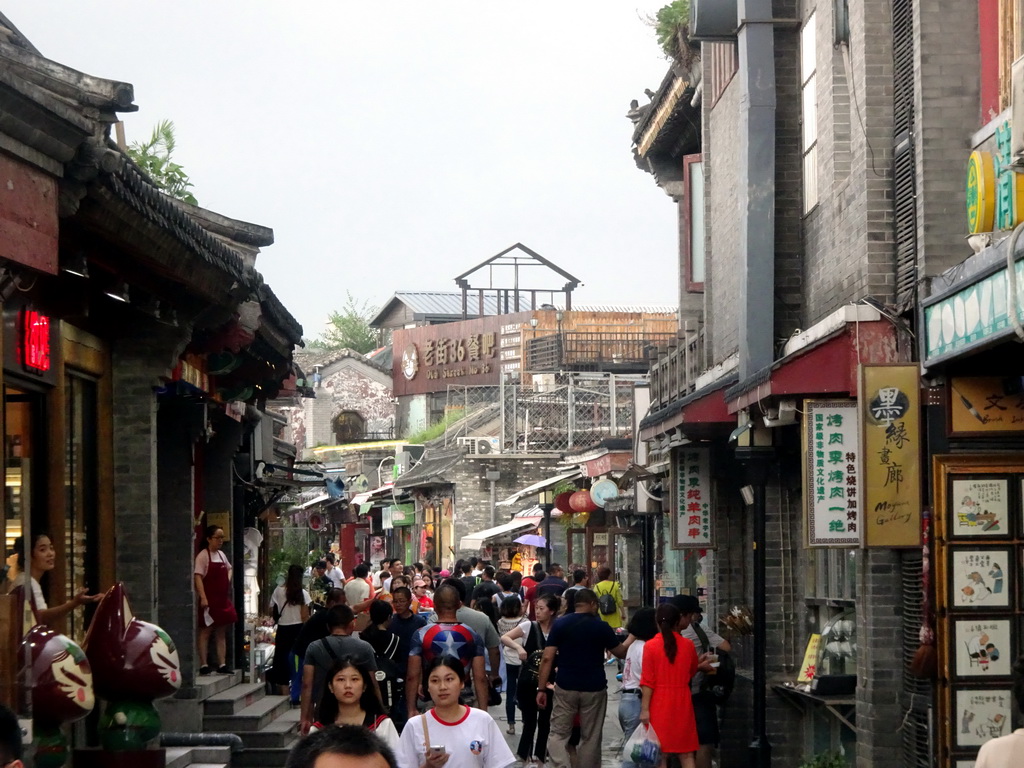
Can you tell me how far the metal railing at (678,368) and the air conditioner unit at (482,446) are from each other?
19.3 metres

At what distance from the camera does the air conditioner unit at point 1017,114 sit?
8570 millimetres

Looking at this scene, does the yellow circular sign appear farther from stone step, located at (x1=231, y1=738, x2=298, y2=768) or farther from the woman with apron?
the woman with apron

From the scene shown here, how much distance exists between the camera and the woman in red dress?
12414 millimetres

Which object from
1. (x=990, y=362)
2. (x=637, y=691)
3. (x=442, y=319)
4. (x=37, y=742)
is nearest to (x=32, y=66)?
(x=37, y=742)

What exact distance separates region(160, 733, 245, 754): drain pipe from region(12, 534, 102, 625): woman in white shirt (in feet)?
7.70

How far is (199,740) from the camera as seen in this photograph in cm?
1284

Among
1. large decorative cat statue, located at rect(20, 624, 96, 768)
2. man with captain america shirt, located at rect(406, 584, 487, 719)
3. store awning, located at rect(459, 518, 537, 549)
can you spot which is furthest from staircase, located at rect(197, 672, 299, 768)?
store awning, located at rect(459, 518, 537, 549)

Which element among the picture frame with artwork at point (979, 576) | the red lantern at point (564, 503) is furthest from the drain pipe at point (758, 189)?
the red lantern at point (564, 503)

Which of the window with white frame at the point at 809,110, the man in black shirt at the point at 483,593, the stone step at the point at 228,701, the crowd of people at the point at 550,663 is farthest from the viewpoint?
the man in black shirt at the point at 483,593

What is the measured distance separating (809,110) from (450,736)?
8.47 m

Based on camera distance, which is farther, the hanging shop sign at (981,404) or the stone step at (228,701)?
the stone step at (228,701)

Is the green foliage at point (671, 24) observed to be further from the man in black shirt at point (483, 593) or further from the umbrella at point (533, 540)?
the umbrella at point (533, 540)

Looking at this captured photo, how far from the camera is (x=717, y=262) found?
18.5m

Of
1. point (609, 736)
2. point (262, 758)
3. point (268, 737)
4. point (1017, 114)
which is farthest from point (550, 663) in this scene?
point (1017, 114)
